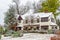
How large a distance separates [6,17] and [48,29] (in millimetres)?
718

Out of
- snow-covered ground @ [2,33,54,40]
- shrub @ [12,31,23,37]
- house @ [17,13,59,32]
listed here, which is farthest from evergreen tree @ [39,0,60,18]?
shrub @ [12,31,23,37]

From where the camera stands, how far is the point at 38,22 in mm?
2740

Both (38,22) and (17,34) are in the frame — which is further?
(38,22)

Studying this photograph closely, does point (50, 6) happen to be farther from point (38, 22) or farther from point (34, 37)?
point (34, 37)

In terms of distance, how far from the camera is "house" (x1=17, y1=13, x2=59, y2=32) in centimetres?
267

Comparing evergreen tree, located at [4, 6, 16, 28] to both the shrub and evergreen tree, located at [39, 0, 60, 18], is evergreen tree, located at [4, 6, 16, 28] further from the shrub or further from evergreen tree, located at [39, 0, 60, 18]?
evergreen tree, located at [39, 0, 60, 18]

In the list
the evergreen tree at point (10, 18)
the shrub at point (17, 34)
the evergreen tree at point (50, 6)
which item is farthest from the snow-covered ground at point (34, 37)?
the evergreen tree at point (50, 6)

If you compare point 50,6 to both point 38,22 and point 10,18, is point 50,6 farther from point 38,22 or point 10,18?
point 10,18

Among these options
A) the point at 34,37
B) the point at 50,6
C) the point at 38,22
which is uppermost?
the point at 50,6

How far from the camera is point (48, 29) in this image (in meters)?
2.68

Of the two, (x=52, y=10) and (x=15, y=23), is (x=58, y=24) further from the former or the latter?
(x=15, y=23)

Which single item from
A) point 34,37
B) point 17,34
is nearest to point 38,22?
point 34,37

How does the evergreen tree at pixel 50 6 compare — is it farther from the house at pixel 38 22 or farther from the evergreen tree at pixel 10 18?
the evergreen tree at pixel 10 18

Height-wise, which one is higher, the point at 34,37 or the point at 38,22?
the point at 38,22
